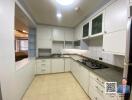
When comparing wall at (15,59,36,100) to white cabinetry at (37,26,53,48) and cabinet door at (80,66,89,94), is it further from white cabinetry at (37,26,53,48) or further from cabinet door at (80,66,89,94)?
white cabinetry at (37,26,53,48)

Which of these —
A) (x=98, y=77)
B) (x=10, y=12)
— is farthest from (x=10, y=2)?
(x=98, y=77)

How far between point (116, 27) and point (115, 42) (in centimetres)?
28

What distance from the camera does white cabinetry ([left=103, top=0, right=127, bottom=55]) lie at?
1427 mm

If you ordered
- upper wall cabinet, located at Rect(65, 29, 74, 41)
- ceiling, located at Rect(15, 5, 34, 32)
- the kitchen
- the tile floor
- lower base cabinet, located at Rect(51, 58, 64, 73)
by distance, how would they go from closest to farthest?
the kitchen
ceiling, located at Rect(15, 5, 34, 32)
the tile floor
lower base cabinet, located at Rect(51, 58, 64, 73)
upper wall cabinet, located at Rect(65, 29, 74, 41)

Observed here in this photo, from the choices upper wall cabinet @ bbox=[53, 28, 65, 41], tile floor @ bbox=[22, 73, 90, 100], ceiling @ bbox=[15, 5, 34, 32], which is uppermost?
ceiling @ bbox=[15, 5, 34, 32]

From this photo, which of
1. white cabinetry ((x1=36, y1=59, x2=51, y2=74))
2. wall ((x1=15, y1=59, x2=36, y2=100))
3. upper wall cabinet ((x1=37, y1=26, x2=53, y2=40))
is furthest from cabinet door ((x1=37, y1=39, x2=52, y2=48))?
wall ((x1=15, y1=59, x2=36, y2=100))

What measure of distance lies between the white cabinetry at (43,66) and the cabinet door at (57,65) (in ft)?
0.70

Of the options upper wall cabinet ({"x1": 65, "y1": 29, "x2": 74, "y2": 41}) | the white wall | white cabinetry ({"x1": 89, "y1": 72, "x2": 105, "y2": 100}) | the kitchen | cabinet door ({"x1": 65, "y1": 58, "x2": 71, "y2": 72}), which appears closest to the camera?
the white wall

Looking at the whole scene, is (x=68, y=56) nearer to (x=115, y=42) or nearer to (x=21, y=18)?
(x=21, y=18)

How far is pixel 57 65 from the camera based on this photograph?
4160 mm

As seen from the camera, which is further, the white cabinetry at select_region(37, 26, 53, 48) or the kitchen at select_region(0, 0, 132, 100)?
the white cabinetry at select_region(37, 26, 53, 48)

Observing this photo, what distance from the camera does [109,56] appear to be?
7.30ft

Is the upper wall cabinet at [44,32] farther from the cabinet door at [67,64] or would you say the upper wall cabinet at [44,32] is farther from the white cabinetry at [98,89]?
the white cabinetry at [98,89]

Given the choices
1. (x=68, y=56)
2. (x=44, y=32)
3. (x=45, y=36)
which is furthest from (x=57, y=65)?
(x=44, y=32)
